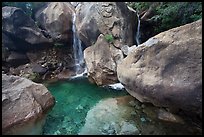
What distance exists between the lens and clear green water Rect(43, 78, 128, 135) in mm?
5812

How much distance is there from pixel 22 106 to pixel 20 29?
20.5 ft

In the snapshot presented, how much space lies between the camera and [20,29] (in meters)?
11.0

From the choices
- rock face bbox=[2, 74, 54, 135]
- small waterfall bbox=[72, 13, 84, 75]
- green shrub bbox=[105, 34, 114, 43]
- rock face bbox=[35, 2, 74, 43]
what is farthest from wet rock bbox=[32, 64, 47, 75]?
rock face bbox=[2, 74, 54, 135]

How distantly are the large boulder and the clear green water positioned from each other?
2.93m

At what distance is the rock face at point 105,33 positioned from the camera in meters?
8.78

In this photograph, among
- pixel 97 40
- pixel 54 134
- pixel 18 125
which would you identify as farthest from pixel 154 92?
pixel 97 40

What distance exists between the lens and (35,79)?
9898mm

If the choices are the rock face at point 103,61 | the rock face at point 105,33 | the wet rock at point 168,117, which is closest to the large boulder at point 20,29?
the rock face at point 105,33

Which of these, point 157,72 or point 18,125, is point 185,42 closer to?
point 157,72

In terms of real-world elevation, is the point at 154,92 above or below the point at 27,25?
below

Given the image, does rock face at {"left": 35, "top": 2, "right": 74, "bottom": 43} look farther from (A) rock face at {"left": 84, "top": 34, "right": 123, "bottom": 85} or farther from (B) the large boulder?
(A) rock face at {"left": 84, "top": 34, "right": 123, "bottom": 85}

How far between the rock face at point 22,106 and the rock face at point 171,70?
2.36 meters

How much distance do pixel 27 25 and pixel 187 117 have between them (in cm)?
864

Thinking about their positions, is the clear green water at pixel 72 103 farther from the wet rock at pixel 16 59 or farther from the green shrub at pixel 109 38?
the wet rock at pixel 16 59
